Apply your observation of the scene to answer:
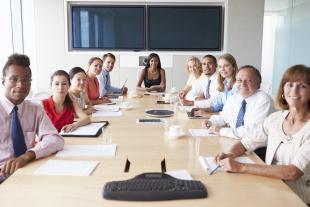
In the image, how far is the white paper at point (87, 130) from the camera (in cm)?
207

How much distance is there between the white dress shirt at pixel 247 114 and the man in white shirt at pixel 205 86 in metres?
0.91

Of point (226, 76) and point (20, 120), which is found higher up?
point (226, 76)

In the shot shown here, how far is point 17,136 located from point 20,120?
9 centimetres

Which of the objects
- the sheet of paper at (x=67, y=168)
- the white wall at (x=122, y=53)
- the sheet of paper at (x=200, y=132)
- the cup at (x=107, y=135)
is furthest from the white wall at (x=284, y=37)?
the sheet of paper at (x=67, y=168)

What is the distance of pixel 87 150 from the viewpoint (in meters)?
1.75

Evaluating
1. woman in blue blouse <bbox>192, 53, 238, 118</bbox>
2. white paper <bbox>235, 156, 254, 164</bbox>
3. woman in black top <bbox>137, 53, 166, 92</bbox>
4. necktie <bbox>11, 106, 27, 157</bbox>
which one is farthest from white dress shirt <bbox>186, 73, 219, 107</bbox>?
necktie <bbox>11, 106, 27, 157</bbox>

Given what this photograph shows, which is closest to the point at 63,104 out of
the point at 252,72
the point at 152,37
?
the point at 252,72

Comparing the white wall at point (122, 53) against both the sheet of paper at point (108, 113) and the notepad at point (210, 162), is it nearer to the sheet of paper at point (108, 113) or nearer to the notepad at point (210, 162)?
the sheet of paper at point (108, 113)

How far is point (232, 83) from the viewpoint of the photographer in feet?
10.3

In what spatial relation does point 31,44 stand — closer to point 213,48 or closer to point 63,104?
point 213,48

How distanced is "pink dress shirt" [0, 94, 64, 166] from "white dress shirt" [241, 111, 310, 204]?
991 mm

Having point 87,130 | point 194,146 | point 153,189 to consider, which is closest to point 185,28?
point 87,130

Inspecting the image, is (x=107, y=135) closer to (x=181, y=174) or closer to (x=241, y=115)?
(x=181, y=174)

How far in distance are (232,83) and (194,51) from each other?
8.68 ft
